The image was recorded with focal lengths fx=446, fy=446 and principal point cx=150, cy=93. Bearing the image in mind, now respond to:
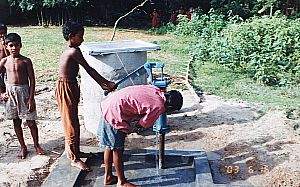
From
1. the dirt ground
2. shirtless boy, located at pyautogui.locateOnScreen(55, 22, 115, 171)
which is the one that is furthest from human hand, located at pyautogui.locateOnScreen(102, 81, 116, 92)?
the dirt ground

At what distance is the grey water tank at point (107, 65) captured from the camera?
4969 mm

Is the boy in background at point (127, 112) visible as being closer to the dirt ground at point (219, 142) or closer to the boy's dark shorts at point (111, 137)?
the boy's dark shorts at point (111, 137)

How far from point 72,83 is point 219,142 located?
189 cm

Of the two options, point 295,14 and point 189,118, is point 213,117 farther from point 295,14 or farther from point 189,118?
point 295,14

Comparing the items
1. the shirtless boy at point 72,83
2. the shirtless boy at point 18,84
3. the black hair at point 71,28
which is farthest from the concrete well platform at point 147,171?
the black hair at point 71,28

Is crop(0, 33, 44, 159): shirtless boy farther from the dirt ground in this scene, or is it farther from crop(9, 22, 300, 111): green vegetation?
crop(9, 22, 300, 111): green vegetation

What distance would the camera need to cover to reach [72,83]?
423 cm

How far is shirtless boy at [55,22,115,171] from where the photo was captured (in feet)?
13.6

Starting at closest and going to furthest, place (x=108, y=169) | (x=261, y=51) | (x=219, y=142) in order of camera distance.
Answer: (x=108, y=169) < (x=219, y=142) < (x=261, y=51)

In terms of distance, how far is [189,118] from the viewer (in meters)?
5.95

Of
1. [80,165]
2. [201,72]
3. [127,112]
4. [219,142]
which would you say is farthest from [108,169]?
[201,72]
